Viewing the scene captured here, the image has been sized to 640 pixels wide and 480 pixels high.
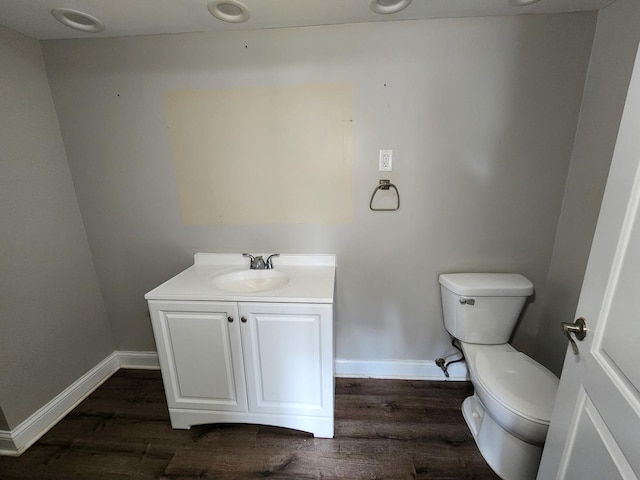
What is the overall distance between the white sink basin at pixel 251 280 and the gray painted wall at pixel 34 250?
37.9 inches

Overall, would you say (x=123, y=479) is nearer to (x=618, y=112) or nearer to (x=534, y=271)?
(x=534, y=271)

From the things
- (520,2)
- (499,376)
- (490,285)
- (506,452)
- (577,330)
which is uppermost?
(520,2)

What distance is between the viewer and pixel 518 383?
1.24 m

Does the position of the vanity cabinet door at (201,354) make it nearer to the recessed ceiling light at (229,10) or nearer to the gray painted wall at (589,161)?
the recessed ceiling light at (229,10)

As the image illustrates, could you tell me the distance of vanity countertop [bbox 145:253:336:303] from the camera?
4.34 ft

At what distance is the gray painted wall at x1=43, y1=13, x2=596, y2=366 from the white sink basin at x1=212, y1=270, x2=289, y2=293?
17 cm

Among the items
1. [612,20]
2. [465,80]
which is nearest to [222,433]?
[465,80]

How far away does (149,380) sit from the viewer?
1.91 meters

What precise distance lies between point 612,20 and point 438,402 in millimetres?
2113

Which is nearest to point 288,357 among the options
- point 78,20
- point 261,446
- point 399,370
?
point 261,446

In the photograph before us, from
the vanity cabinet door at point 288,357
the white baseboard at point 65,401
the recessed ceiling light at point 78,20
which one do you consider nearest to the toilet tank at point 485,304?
the vanity cabinet door at point 288,357

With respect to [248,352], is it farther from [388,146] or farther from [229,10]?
[229,10]

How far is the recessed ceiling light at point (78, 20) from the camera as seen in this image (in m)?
1.26

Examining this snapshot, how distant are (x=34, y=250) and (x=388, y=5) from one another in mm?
2201
